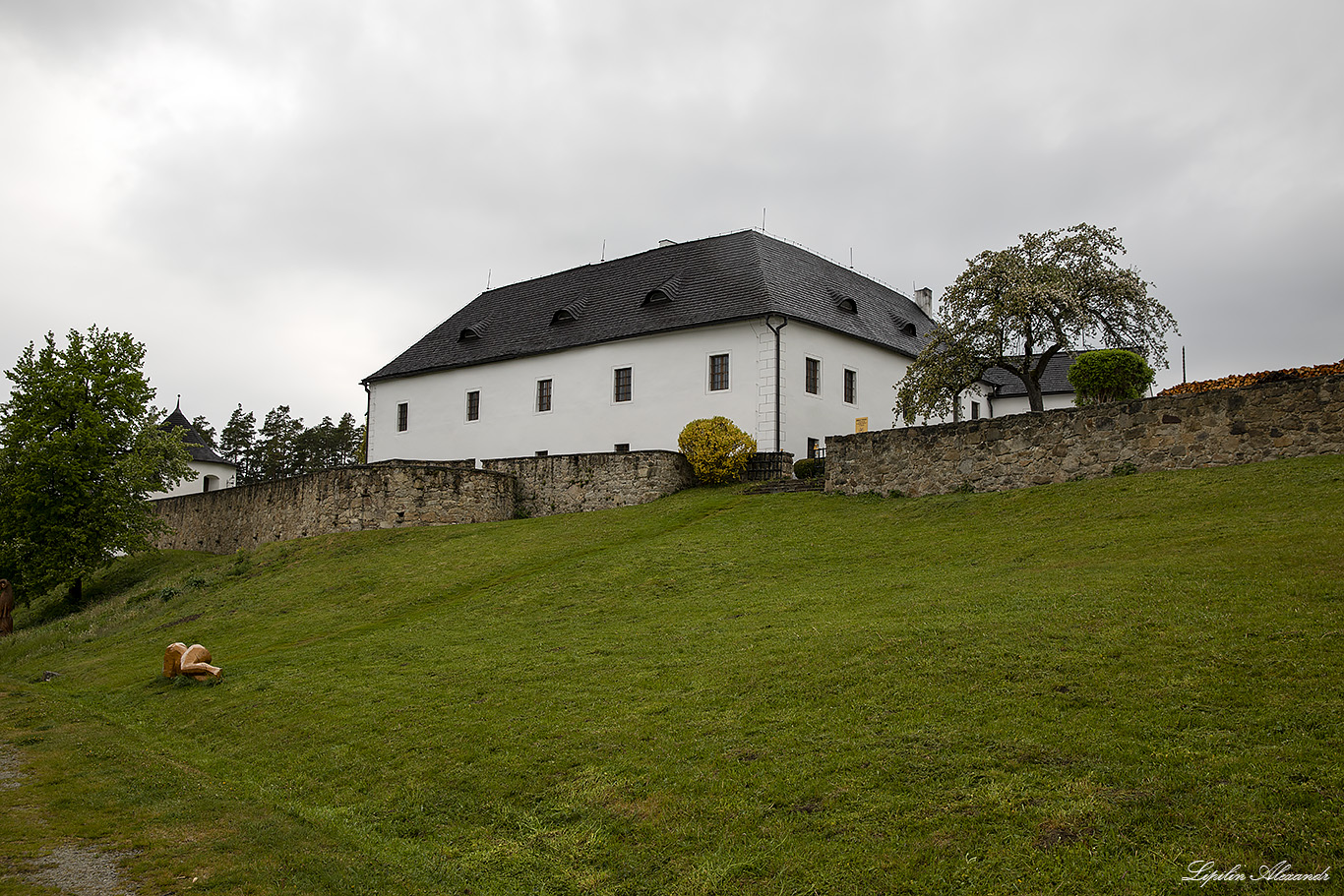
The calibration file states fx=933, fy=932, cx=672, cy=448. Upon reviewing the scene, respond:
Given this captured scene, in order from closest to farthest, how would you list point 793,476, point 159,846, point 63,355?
point 159,846 < point 793,476 < point 63,355

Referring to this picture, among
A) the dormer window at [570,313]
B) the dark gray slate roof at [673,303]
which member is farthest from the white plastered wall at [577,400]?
the dormer window at [570,313]

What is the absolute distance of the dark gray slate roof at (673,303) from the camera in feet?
106

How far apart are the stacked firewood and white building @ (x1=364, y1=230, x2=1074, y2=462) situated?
11.6 meters

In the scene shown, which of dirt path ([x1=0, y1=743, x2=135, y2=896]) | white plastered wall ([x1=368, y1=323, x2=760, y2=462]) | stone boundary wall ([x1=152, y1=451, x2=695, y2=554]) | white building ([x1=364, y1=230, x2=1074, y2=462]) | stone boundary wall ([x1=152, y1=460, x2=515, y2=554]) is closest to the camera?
dirt path ([x1=0, y1=743, x2=135, y2=896])

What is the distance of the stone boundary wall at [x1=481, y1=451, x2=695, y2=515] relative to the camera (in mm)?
27469

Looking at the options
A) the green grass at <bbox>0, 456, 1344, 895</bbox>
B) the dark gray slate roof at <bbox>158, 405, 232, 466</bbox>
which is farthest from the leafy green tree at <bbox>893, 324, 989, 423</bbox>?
the dark gray slate roof at <bbox>158, 405, 232, 466</bbox>

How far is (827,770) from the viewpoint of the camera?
23.2 ft

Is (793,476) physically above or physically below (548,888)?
above

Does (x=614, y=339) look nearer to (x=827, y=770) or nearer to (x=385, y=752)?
(x=385, y=752)

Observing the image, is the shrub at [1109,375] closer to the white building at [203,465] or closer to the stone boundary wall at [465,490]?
the stone boundary wall at [465,490]

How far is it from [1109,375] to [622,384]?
17.9 meters

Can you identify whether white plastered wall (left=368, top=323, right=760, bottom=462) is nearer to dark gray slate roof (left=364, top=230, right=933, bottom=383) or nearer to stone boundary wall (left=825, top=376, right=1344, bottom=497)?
dark gray slate roof (left=364, top=230, right=933, bottom=383)

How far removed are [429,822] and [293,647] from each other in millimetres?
9650

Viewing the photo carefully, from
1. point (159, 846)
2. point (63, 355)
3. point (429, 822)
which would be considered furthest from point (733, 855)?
point (63, 355)
